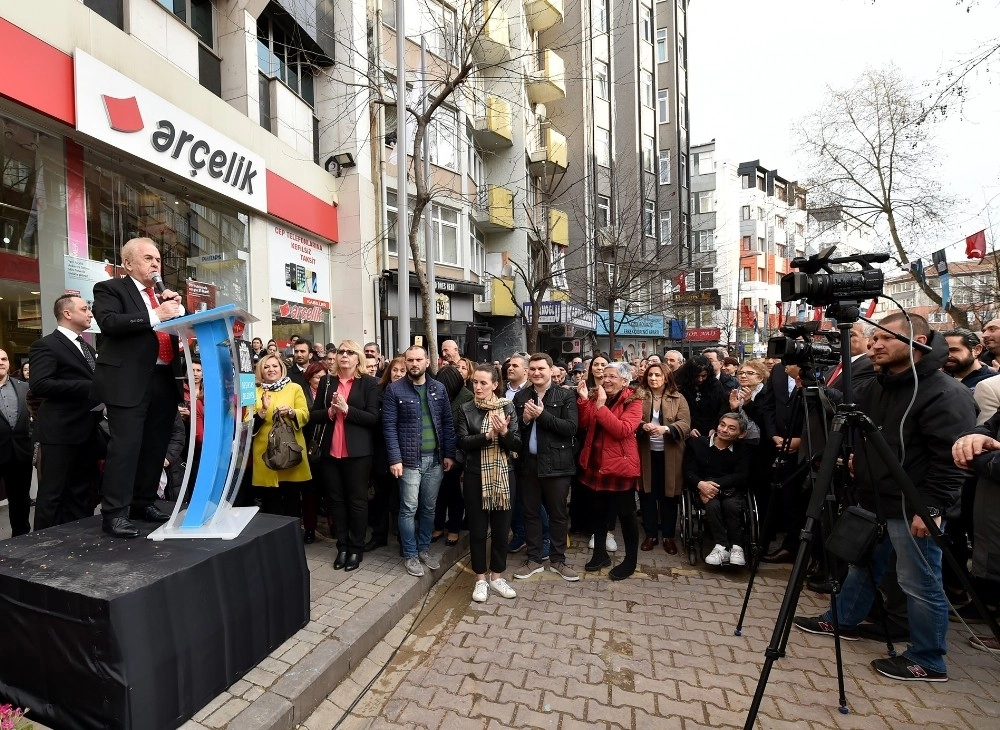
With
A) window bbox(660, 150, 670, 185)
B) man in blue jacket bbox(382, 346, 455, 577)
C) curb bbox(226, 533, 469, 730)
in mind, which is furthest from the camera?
window bbox(660, 150, 670, 185)

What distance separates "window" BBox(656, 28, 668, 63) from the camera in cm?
3169

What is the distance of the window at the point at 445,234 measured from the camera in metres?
17.3

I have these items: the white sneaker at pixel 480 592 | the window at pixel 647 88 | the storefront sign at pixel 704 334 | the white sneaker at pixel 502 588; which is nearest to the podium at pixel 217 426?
the white sneaker at pixel 480 592

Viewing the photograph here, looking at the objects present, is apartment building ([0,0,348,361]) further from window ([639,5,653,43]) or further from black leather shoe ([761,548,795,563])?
window ([639,5,653,43])

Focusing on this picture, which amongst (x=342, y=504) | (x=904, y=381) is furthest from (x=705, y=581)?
(x=342, y=504)

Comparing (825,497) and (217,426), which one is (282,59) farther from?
(825,497)

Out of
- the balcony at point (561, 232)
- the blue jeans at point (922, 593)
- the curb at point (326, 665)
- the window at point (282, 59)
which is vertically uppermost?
the window at point (282, 59)

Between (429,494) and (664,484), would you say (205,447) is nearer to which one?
(429,494)

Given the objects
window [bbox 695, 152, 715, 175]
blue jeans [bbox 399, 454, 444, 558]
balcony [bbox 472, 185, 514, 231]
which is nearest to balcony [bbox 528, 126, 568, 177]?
balcony [bbox 472, 185, 514, 231]

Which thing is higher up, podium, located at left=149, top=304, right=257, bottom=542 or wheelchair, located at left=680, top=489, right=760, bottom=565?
podium, located at left=149, top=304, right=257, bottom=542

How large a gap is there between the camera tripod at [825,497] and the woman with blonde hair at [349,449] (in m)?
3.24

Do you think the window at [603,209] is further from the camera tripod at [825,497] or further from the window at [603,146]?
the camera tripod at [825,497]

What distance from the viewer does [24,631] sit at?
99.2 inches

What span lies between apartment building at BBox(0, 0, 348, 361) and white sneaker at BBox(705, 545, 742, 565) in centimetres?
472
